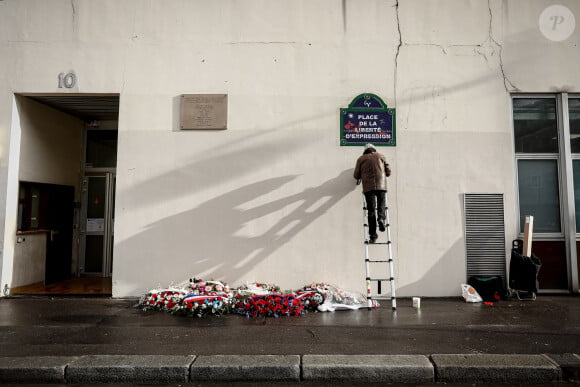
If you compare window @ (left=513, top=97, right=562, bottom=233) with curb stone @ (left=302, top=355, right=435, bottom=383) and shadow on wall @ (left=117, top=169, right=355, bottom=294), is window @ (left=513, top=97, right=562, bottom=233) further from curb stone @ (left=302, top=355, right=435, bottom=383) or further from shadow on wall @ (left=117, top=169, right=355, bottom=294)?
curb stone @ (left=302, top=355, right=435, bottom=383)

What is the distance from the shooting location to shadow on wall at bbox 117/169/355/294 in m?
7.83

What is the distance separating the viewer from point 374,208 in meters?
7.24

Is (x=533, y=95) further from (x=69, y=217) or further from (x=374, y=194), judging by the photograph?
(x=69, y=217)

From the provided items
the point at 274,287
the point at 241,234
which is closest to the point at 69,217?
→ the point at 241,234

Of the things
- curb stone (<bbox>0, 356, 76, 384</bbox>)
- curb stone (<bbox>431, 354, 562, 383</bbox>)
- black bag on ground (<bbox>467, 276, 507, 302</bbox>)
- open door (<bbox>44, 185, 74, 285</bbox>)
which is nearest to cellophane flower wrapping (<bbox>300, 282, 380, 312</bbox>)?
black bag on ground (<bbox>467, 276, 507, 302</bbox>)

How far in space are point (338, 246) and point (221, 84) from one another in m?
3.99

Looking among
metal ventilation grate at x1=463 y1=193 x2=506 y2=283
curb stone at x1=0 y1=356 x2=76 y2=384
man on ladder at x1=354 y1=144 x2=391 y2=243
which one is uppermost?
man on ladder at x1=354 y1=144 x2=391 y2=243

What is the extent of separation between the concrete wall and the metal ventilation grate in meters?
0.17

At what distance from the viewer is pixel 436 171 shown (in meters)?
7.94

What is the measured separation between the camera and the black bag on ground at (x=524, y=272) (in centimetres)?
735

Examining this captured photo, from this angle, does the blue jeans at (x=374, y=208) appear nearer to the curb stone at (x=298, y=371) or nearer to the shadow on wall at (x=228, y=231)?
the shadow on wall at (x=228, y=231)

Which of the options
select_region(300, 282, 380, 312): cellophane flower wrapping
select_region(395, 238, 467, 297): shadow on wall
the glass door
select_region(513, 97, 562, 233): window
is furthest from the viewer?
the glass door

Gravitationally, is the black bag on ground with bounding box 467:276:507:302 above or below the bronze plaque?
below

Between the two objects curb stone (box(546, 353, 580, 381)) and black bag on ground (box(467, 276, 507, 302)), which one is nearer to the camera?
curb stone (box(546, 353, 580, 381))
